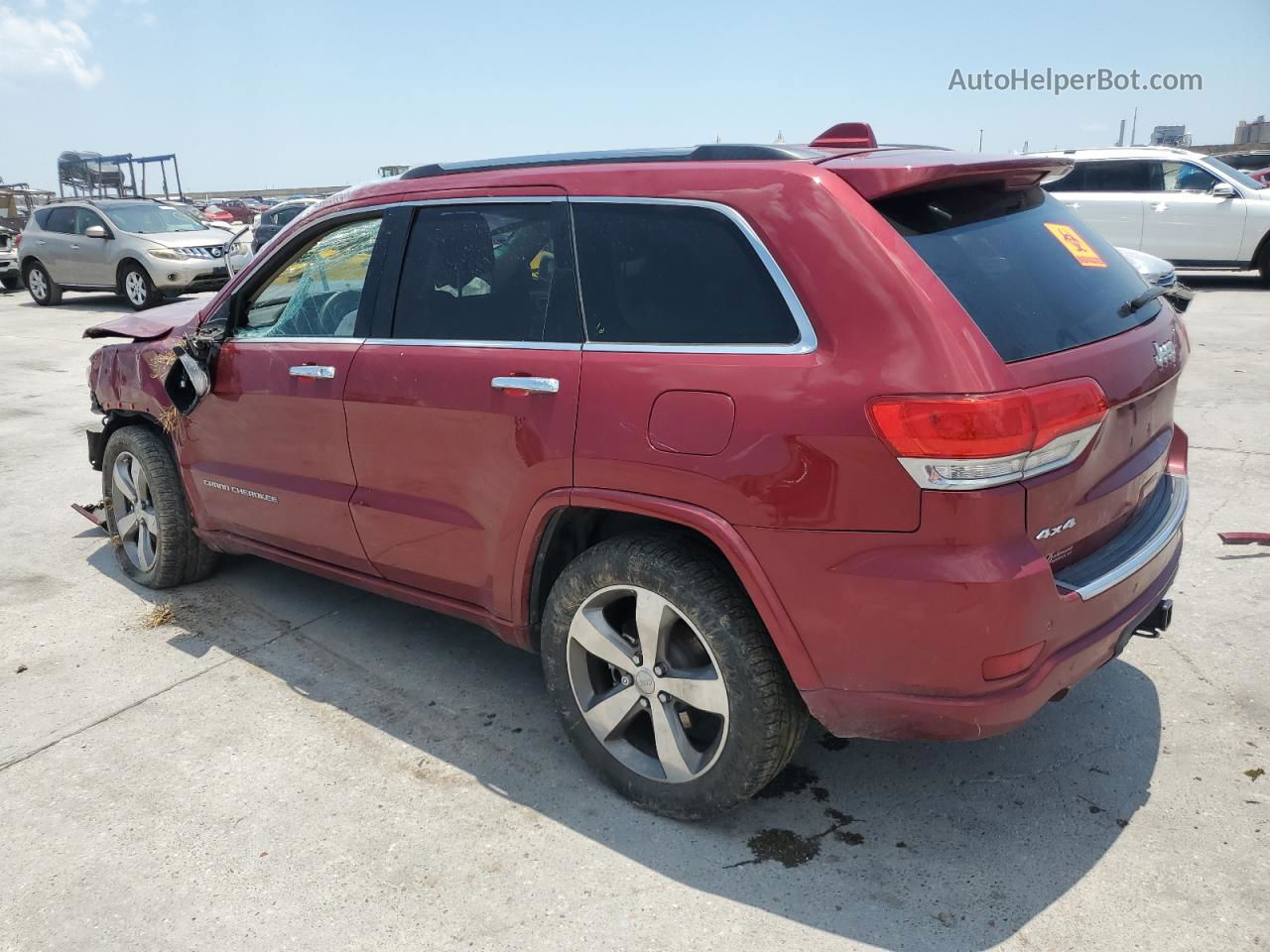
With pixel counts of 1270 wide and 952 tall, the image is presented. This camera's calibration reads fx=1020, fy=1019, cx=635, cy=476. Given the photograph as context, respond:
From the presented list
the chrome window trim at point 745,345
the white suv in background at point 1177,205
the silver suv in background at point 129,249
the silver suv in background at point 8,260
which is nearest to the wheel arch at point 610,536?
the chrome window trim at point 745,345

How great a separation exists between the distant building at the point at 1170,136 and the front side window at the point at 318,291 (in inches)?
1938

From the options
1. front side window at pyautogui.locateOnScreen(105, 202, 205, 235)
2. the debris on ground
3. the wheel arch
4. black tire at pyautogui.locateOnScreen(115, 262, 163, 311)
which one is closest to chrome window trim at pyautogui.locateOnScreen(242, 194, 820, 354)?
the wheel arch

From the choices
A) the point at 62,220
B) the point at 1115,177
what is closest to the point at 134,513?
the point at 1115,177

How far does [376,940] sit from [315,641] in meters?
1.91

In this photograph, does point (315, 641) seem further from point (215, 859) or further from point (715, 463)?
point (715, 463)

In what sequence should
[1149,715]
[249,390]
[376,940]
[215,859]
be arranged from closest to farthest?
[376,940] → [215,859] → [1149,715] → [249,390]

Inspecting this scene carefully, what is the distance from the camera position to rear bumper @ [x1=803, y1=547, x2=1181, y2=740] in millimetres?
2443

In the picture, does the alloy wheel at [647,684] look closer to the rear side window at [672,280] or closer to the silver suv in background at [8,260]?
the rear side window at [672,280]

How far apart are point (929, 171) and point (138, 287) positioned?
15.5m

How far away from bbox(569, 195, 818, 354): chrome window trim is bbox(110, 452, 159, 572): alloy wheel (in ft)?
9.52

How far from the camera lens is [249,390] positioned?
4.02 meters

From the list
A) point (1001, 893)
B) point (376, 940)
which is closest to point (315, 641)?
point (376, 940)

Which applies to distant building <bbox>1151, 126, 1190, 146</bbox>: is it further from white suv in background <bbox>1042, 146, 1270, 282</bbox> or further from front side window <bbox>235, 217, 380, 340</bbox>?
front side window <bbox>235, 217, 380, 340</bbox>

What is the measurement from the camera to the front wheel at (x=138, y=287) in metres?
15.3
